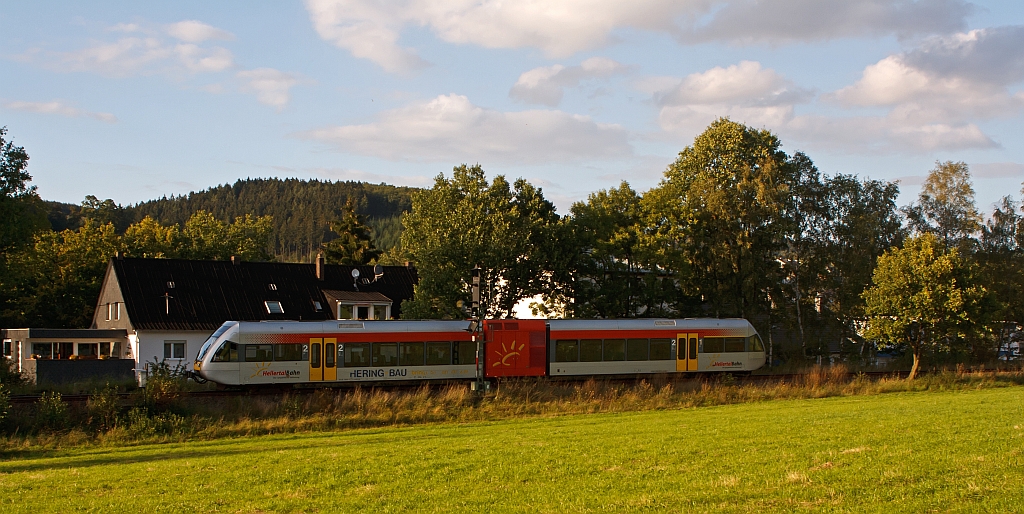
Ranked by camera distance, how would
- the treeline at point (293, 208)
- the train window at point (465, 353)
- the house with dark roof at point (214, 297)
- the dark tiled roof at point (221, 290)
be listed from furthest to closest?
the treeline at point (293, 208), the dark tiled roof at point (221, 290), the house with dark roof at point (214, 297), the train window at point (465, 353)

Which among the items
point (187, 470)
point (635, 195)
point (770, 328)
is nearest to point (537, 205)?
point (635, 195)

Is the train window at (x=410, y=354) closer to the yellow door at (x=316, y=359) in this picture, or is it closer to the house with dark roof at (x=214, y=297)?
the yellow door at (x=316, y=359)

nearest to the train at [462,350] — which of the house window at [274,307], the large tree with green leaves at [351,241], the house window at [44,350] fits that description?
the house window at [274,307]

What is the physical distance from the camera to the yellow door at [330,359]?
28531mm

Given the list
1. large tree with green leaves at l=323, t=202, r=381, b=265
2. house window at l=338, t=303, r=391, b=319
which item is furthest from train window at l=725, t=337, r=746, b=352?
large tree with green leaves at l=323, t=202, r=381, b=265

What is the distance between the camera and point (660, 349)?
32500 millimetres

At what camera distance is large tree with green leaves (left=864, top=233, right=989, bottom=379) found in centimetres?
3294

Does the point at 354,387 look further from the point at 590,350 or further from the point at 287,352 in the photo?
the point at 590,350

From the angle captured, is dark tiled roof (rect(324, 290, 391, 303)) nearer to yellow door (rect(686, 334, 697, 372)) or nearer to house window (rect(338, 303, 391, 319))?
house window (rect(338, 303, 391, 319))

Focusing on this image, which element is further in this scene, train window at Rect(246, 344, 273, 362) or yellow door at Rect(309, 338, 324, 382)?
yellow door at Rect(309, 338, 324, 382)

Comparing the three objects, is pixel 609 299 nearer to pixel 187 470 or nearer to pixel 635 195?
pixel 635 195

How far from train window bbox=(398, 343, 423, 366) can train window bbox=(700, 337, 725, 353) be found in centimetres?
1083

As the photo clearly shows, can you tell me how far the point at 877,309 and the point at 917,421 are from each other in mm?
19825

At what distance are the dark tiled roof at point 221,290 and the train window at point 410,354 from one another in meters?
18.1
